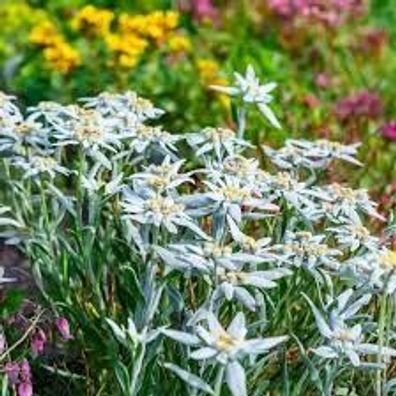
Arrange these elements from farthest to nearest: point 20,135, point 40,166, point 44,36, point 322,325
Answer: point 44,36 < point 20,135 < point 40,166 < point 322,325

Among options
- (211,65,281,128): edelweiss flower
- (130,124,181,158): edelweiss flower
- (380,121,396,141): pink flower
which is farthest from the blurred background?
(130,124,181,158): edelweiss flower

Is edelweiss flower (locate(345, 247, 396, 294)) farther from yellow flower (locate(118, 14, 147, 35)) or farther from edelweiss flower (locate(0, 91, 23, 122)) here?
yellow flower (locate(118, 14, 147, 35))

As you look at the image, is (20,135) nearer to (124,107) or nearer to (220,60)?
(124,107)

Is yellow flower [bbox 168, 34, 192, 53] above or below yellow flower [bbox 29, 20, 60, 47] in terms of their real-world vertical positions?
below

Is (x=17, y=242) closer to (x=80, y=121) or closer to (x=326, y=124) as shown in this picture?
(x=80, y=121)

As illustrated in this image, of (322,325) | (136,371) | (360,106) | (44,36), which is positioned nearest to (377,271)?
(322,325)

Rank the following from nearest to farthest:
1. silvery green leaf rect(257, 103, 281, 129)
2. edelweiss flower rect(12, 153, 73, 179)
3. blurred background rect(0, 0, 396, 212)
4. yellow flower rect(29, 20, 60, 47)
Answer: edelweiss flower rect(12, 153, 73, 179) → silvery green leaf rect(257, 103, 281, 129) → blurred background rect(0, 0, 396, 212) → yellow flower rect(29, 20, 60, 47)

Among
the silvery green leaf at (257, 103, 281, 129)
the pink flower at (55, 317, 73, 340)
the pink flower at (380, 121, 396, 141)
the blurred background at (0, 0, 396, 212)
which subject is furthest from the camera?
the blurred background at (0, 0, 396, 212)
